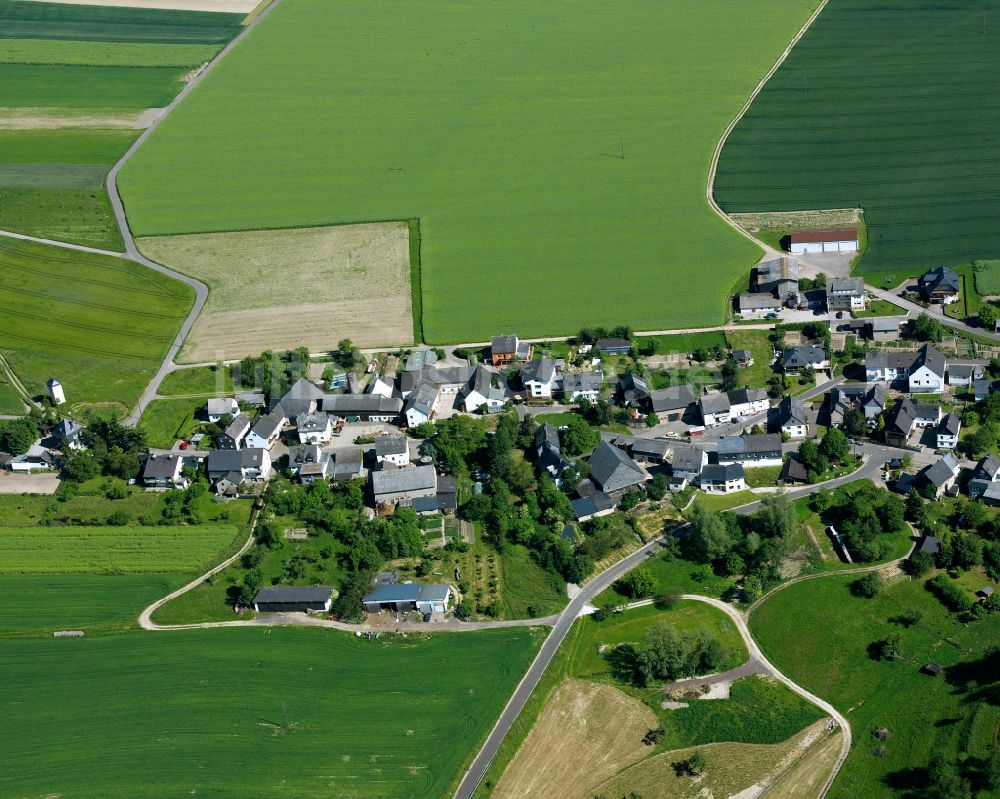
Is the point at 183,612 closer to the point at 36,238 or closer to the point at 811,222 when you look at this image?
the point at 36,238

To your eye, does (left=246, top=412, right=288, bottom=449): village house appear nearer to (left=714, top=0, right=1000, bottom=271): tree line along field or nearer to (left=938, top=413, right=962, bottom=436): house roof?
(left=938, top=413, right=962, bottom=436): house roof

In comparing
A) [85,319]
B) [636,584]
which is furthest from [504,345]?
[85,319]

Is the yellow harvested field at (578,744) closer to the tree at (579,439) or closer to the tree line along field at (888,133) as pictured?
the tree at (579,439)

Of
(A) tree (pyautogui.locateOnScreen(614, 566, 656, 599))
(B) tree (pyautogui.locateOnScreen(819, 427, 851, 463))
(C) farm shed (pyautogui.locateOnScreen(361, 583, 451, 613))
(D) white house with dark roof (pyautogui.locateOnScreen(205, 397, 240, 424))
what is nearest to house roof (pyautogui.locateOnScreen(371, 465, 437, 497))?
(C) farm shed (pyautogui.locateOnScreen(361, 583, 451, 613))

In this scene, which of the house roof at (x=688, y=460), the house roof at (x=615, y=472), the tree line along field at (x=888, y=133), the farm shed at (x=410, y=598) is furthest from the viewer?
the tree line along field at (x=888, y=133)

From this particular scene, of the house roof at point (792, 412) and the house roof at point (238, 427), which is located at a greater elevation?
the house roof at point (792, 412)

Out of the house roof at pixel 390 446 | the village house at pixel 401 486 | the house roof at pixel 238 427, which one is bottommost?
the village house at pixel 401 486

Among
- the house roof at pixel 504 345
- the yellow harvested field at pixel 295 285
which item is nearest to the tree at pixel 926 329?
the house roof at pixel 504 345

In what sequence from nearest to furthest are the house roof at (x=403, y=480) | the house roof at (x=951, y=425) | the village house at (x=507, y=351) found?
the house roof at (x=403, y=480), the house roof at (x=951, y=425), the village house at (x=507, y=351)
